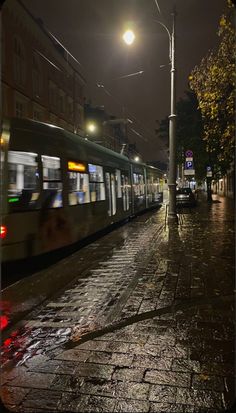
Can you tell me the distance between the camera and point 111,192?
48.8 feet

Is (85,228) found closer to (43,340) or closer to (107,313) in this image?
(107,313)

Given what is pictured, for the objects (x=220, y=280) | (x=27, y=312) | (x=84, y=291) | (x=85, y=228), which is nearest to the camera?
(x=27, y=312)

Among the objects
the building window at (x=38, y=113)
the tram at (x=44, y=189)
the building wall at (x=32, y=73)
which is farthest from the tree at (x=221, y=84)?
the building window at (x=38, y=113)

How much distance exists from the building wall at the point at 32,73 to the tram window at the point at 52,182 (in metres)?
13.6

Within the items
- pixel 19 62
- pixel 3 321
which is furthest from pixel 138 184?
pixel 3 321

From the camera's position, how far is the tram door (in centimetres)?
1441

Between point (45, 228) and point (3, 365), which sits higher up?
point (45, 228)

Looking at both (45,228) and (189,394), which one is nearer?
(189,394)

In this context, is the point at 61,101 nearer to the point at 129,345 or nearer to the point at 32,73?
the point at 32,73

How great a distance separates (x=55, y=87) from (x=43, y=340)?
103 ft

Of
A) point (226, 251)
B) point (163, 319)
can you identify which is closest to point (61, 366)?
point (163, 319)

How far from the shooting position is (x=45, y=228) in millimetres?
8547

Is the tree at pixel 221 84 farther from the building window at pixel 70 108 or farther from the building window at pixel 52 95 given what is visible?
the building window at pixel 70 108

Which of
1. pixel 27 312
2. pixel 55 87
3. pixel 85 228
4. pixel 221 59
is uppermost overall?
pixel 55 87
